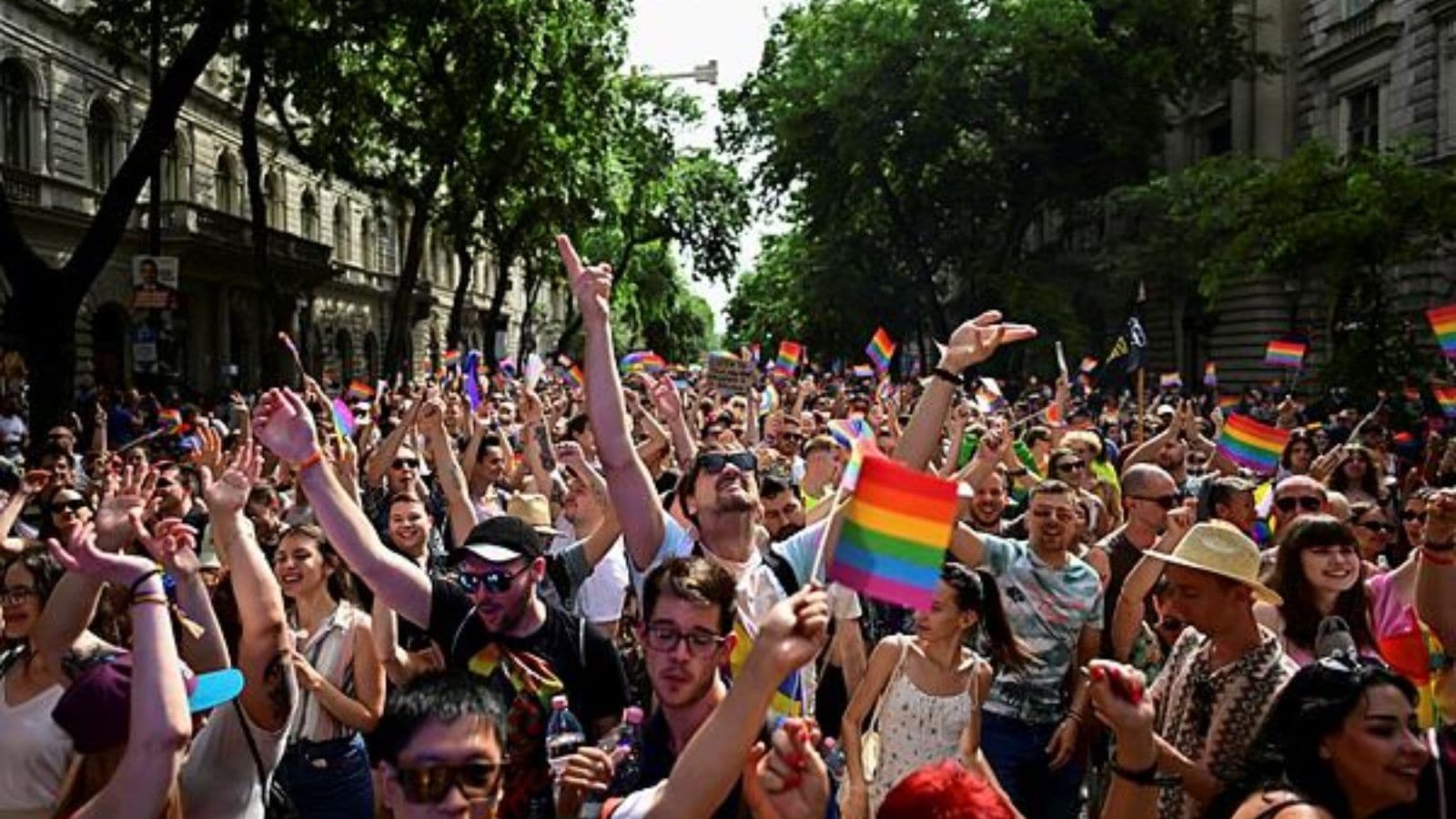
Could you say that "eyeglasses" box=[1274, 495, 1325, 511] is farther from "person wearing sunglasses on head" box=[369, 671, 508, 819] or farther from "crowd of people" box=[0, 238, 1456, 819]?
"person wearing sunglasses on head" box=[369, 671, 508, 819]

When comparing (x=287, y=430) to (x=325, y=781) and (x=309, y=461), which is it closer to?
(x=309, y=461)

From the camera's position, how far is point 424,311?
184 ft

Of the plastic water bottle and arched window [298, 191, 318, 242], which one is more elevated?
arched window [298, 191, 318, 242]

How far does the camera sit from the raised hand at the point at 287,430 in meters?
4.41

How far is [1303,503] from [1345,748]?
3.89 m

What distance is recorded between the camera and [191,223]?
117 ft

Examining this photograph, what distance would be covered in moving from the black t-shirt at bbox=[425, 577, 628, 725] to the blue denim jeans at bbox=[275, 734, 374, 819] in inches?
32.4

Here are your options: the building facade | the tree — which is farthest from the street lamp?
Result: the tree

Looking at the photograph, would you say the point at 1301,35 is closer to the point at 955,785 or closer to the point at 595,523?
the point at 595,523

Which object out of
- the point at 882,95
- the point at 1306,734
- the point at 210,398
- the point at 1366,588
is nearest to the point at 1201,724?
the point at 1306,734

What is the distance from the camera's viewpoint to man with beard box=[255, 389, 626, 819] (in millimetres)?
3850

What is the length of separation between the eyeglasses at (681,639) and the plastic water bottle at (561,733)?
11.9 inches

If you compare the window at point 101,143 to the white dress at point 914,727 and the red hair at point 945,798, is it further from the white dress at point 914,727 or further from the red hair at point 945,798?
the red hair at point 945,798

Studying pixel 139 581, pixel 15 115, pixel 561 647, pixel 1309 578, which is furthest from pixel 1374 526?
pixel 15 115
